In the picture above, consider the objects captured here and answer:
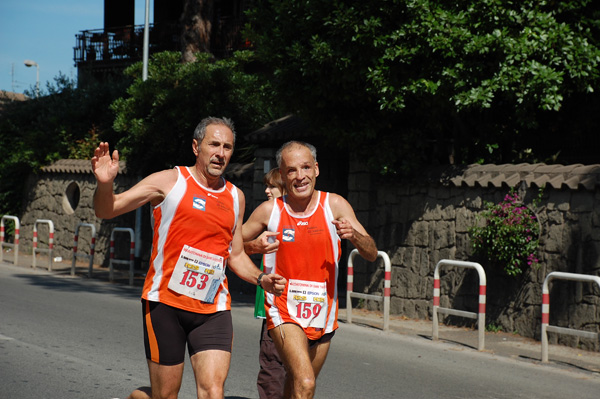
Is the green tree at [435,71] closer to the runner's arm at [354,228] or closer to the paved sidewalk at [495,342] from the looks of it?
the paved sidewalk at [495,342]

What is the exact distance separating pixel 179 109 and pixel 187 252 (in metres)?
13.1

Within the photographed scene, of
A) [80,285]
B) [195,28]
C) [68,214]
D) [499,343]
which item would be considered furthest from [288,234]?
[195,28]

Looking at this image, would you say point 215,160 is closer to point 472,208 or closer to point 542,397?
point 542,397

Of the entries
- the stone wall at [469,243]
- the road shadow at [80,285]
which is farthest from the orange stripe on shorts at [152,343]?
the road shadow at [80,285]

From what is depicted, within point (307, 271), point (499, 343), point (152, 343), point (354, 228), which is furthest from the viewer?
point (499, 343)

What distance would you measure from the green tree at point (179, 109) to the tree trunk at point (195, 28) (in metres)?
2.08

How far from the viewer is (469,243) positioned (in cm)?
1148

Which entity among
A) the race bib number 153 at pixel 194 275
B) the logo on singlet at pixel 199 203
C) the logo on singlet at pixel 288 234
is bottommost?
the race bib number 153 at pixel 194 275

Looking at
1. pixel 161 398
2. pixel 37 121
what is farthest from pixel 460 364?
pixel 37 121

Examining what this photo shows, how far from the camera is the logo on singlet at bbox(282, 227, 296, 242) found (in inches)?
200

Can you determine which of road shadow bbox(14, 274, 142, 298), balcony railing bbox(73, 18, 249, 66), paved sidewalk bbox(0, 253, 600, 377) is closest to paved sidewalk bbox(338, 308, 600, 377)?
paved sidewalk bbox(0, 253, 600, 377)

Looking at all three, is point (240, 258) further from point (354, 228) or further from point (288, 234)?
point (354, 228)

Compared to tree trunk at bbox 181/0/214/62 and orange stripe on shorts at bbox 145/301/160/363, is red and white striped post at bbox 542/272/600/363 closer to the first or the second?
orange stripe on shorts at bbox 145/301/160/363

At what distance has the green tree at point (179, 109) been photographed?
57.4ft
